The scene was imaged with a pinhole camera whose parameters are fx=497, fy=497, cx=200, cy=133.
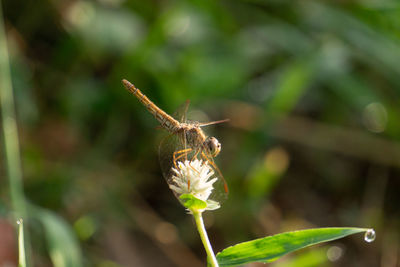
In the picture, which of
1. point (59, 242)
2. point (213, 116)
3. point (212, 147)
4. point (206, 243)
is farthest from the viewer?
point (213, 116)

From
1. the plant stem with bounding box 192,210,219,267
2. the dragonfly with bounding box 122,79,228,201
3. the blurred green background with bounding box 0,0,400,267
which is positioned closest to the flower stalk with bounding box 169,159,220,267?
the plant stem with bounding box 192,210,219,267

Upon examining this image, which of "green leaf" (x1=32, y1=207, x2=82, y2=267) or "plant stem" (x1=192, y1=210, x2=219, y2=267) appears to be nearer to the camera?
"plant stem" (x1=192, y1=210, x2=219, y2=267)

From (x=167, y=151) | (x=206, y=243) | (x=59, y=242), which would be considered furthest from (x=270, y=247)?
(x=59, y=242)

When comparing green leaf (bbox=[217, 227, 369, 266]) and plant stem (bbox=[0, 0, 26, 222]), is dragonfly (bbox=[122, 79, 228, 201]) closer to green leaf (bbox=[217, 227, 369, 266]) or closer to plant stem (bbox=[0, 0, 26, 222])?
green leaf (bbox=[217, 227, 369, 266])

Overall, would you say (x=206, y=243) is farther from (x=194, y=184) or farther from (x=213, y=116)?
(x=213, y=116)

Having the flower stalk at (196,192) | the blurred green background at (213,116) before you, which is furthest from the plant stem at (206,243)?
the blurred green background at (213,116)

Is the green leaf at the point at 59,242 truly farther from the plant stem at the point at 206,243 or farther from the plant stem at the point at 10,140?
the plant stem at the point at 206,243

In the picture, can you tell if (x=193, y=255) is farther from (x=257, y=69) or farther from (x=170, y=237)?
(x=257, y=69)
